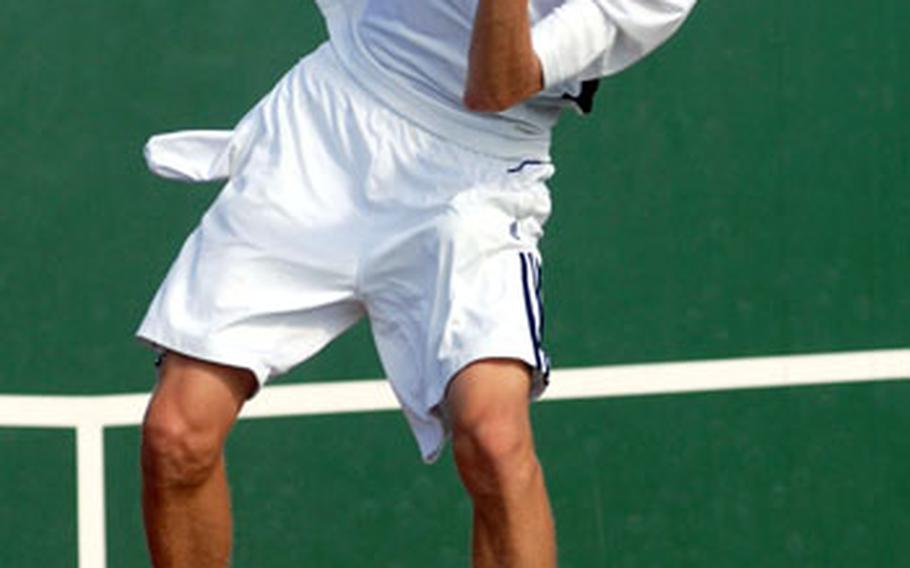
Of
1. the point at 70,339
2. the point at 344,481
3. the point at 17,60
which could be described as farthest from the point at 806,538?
the point at 17,60

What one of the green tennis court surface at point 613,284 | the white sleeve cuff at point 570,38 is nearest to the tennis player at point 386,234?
the white sleeve cuff at point 570,38

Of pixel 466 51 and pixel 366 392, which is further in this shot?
pixel 366 392

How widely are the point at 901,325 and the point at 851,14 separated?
1.97 ft

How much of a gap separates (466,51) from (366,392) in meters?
1.27

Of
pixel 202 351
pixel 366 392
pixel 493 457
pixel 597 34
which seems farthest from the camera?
pixel 366 392

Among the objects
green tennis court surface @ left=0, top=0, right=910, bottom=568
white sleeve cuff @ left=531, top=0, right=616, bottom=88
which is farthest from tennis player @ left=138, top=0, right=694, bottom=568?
green tennis court surface @ left=0, top=0, right=910, bottom=568

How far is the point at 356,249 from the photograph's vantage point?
3.60m

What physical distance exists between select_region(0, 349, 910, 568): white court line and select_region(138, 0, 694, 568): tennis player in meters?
1.06

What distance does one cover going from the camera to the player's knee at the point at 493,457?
3342mm

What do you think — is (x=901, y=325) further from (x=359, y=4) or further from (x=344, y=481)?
(x=359, y=4)

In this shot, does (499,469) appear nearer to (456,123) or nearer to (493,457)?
(493,457)

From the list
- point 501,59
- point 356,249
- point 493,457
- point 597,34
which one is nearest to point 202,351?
point 356,249

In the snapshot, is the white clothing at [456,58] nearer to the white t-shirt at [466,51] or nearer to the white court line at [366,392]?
the white t-shirt at [466,51]

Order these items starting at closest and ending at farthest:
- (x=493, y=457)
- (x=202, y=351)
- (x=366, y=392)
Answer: (x=493, y=457)
(x=202, y=351)
(x=366, y=392)
